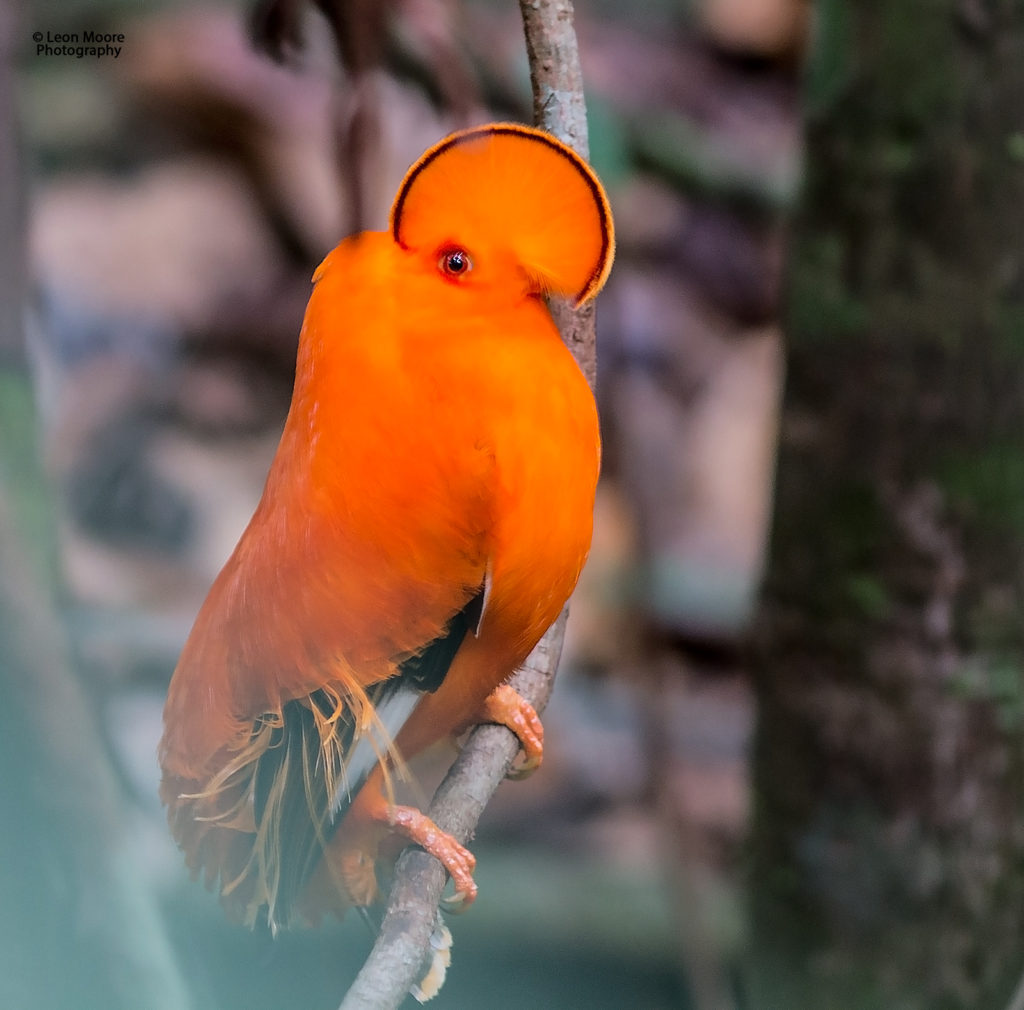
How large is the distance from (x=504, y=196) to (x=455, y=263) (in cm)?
3

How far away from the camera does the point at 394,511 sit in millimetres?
420

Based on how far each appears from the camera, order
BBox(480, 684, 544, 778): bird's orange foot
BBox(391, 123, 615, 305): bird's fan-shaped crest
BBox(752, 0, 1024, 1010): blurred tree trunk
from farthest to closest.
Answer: BBox(752, 0, 1024, 1010): blurred tree trunk, BBox(480, 684, 544, 778): bird's orange foot, BBox(391, 123, 615, 305): bird's fan-shaped crest

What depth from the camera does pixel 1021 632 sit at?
0.84 m

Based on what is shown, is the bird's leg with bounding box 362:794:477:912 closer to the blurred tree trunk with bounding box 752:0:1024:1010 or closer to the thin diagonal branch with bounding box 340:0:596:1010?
the thin diagonal branch with bounding box 340:0:596:1010

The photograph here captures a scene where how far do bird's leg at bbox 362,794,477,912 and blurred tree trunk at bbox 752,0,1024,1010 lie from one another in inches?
19.4

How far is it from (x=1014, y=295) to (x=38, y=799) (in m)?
0.76

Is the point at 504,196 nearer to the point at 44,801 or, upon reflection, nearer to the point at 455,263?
the point at 455,263

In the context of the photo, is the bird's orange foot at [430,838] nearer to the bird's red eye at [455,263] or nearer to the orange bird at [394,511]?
the orange bird at [394,511]

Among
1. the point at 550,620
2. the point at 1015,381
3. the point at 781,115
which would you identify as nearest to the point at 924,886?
the point at 1015,381

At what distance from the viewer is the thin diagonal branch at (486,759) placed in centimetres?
44

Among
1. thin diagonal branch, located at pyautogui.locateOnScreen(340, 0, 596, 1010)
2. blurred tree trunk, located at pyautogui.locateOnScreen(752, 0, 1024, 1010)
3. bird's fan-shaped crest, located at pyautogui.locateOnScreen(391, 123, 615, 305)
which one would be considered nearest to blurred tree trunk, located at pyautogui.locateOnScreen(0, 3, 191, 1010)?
thin diagonal branch, located at pyautogui.locateOnScreen(340, 0, 596, 1010)

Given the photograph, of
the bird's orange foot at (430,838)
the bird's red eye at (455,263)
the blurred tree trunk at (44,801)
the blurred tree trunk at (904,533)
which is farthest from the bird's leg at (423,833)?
the blurred tree trunk at (904,533)

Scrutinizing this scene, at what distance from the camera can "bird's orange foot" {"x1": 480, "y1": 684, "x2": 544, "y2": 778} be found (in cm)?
56

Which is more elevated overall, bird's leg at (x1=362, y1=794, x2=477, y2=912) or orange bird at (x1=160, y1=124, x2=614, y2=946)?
orange bird at (x1=160, y1=124, x2=614, y2=946)
